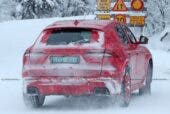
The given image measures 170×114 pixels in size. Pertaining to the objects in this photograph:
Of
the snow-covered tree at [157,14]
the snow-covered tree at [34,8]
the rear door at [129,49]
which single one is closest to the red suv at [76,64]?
the rear door at [129,49]

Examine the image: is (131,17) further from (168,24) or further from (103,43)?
(168,24)

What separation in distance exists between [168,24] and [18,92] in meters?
52.4

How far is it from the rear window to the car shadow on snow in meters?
1.17

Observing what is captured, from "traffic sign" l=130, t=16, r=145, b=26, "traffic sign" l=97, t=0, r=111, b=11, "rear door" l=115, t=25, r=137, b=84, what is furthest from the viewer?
"traffic sign" l=97, t=0, r=111, b=11

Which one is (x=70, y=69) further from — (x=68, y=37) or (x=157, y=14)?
(x=157, y=14)

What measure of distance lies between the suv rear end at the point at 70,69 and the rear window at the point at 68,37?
17 millimetres

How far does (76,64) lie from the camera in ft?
38.2

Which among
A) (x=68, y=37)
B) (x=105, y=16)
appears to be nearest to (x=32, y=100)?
(x=68, y=37)

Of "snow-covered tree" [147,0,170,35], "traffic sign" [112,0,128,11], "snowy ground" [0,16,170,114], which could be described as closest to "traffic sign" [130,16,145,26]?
"traffic sign" [112,0,128,11]

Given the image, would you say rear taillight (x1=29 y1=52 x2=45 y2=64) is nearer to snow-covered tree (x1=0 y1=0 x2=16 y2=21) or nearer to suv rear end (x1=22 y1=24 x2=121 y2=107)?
suv rear end (x1=22 y1=24 x2=121 y2=107)

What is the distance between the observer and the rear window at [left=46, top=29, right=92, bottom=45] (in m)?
12.0

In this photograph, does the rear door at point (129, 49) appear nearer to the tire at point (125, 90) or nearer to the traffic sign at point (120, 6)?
the tire at point (125, 90)

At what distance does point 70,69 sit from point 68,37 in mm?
713

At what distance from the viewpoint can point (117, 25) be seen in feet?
43.3
